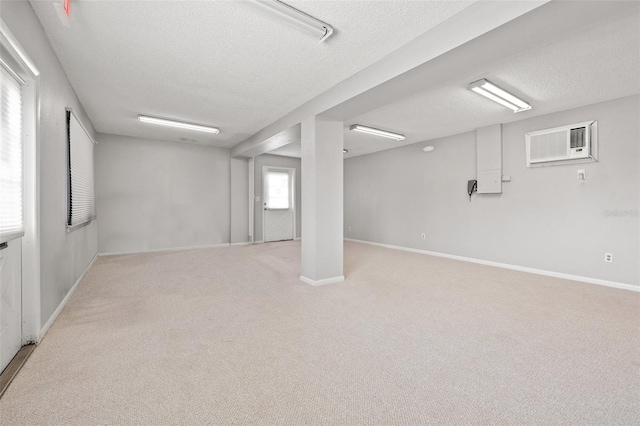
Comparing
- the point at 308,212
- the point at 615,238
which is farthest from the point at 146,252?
the point at 615,238

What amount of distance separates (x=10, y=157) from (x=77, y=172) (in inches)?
77.0

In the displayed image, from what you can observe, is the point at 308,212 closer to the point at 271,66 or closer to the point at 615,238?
the point at 271,66

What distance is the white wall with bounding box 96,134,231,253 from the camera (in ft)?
19.1

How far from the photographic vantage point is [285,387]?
64.0 inches

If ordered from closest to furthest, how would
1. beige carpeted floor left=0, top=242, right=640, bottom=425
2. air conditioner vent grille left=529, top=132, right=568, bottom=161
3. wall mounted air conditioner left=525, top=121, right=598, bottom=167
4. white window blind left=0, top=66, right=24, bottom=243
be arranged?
beige carpeted floor left=0, top=242, right=640, bottom=425 < white window blind left=0, top=66, right=24, bottom=243 < wall mounted air conditioner left=525, top=121, right=598, bottom=167 < air conditioner vent grille left=529, top=132, right=568, bottom=161

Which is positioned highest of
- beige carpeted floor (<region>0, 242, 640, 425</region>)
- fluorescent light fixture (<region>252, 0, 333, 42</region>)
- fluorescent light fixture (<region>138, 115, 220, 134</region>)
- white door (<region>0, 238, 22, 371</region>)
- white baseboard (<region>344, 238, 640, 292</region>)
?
fluorescent light fixture (<region>138, 115, 220, 134</region>)

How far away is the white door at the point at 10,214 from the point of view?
1.76m

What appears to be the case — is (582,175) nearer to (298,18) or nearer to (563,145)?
(563,145)

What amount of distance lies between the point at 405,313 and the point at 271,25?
2.93 m

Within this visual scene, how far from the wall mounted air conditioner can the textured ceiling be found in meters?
3.41

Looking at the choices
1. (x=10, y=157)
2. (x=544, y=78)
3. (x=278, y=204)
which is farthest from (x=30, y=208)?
(x=278, y=204)

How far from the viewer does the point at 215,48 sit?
8.52 feet

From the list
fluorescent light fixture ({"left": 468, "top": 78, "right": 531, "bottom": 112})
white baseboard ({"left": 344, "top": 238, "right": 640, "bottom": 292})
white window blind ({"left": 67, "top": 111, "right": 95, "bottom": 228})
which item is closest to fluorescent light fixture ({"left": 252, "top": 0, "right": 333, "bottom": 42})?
fluorescent light fixture ({"left": 468, "top": 78, "right": 531, "bottom": 112})

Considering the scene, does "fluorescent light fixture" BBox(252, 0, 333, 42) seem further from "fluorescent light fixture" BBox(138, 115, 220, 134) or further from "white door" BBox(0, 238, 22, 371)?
"fluorescent light fixture" BBox(138, 115, 220, 134)
